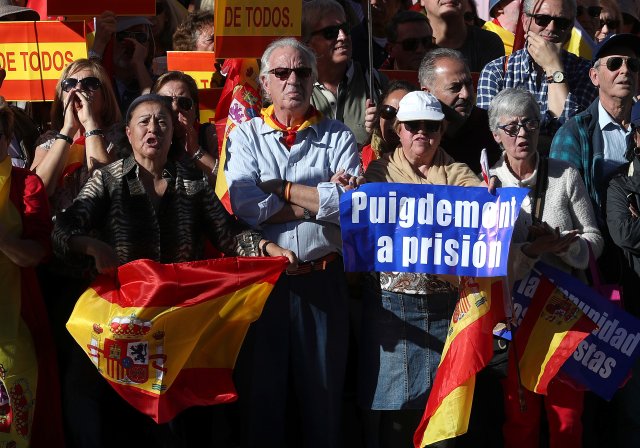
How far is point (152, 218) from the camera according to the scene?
623cm

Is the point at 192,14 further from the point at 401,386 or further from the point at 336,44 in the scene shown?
the point at 401,386

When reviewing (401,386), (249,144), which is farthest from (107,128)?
(401,386)

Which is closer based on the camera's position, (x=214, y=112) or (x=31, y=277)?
(x=31, y=277)

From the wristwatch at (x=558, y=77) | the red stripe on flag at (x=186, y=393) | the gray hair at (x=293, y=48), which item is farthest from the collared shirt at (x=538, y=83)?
the red stripe on flag at (x=186, y=393)

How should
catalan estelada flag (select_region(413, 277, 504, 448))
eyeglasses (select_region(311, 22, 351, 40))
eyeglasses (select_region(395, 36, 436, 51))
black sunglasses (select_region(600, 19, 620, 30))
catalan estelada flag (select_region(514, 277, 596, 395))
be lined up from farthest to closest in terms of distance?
black sunglasses (select_region(600, 19, 620, 30)), eyeglasses (select_region(395, 36, 436, 51)), eyeglasses (select_region(311, 22, 351, 40)), catalan estelada flag (select_region(514, 277, 596, 395)), catalan estelada flag (select_region(413, 277, 504, 448))

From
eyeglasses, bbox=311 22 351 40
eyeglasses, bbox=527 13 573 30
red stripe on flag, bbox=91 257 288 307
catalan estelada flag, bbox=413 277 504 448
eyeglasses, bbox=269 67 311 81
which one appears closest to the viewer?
red stripe on flag, bbox=91 257 288 307

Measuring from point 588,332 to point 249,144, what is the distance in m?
2.09

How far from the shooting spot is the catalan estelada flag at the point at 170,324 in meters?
6.14

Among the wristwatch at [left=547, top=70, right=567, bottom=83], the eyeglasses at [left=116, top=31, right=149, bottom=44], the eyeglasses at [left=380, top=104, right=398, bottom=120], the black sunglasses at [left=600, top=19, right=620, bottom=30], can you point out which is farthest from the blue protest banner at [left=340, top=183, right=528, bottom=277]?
the black sunglasses at [left=600, top=19, right=620, bottom=30]

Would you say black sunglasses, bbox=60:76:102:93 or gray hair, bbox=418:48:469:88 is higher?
gray hair, bbox=418:48:469:88

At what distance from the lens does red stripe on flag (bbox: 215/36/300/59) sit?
7.64 m

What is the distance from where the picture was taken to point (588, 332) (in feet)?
22.0

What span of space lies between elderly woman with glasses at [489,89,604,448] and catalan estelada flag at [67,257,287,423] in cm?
148

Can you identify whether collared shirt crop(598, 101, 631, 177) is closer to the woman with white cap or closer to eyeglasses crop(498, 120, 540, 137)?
eyeglasses crop(498, 120, 540, 137)
